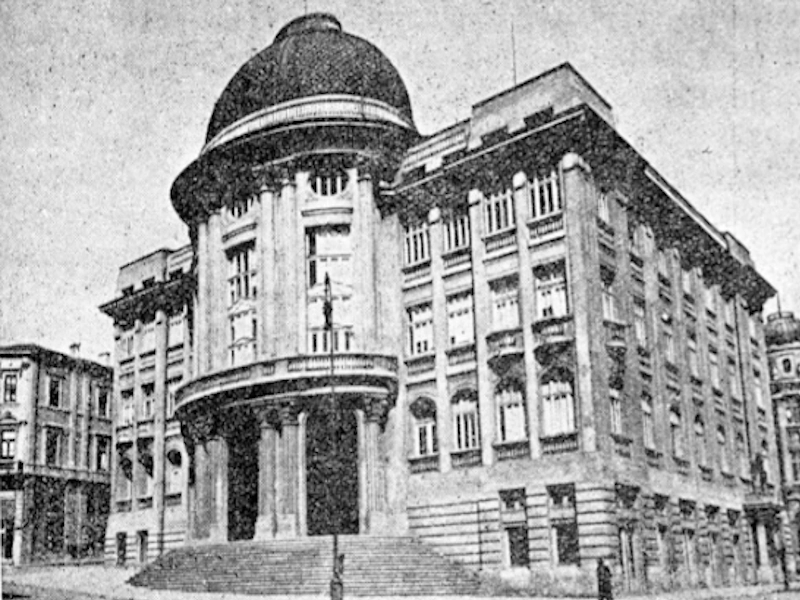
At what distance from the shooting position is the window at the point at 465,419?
36.0 m

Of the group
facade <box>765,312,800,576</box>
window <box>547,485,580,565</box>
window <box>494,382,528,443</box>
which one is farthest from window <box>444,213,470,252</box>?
facade <box>765,312,800,576</box>

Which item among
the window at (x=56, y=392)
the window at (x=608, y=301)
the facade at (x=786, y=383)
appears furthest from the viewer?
the facade at (x=786, y=383)

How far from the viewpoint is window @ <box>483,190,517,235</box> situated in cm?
3603

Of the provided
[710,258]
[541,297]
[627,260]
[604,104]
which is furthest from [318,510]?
[710,258]

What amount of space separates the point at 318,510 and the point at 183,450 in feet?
44.3

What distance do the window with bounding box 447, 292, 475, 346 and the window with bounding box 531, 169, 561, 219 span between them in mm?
4261

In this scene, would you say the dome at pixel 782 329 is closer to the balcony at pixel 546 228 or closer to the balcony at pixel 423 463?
the balcony at pixel 546 228

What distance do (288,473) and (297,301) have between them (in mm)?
6749

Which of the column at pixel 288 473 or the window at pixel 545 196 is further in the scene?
the column at pixel 288 473

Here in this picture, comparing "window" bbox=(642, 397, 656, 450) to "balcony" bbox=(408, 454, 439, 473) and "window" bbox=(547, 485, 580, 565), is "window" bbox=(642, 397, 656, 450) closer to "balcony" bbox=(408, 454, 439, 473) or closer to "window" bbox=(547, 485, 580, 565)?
"window" bbox=(547, 485, 580, 565)

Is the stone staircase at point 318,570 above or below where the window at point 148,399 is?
below

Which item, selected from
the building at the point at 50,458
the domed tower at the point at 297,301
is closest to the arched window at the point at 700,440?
the domed tower at the point at 297,301

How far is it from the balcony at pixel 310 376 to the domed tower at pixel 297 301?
5 cm

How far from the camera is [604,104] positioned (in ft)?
123
